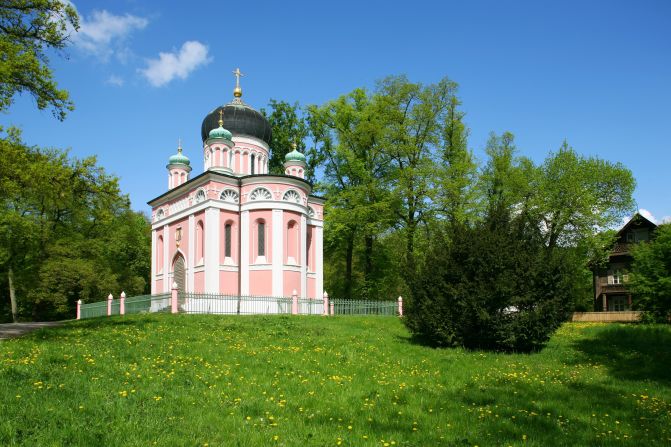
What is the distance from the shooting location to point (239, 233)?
28.6 meters

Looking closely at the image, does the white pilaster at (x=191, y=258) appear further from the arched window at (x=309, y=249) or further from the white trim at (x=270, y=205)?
the arched window at (x=309, y=249)

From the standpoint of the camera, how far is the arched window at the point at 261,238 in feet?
92.9

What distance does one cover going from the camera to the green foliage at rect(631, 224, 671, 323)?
23.2 metres

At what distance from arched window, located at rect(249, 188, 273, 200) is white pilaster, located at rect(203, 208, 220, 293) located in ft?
6.99

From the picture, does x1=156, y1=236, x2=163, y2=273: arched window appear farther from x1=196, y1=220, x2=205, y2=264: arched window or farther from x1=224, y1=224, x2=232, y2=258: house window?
x1=224, y1=224, x2=232, y2=258: house window

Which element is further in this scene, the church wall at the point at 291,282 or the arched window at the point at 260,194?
the arched window at the point at 260,194

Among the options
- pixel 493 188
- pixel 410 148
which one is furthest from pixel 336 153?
pixel 493 188

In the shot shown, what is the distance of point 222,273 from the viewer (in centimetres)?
2769

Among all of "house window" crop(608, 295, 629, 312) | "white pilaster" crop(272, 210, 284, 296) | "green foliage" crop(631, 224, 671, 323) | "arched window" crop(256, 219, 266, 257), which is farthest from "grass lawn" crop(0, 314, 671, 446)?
"house window" crop(608, 295, 629, 312)

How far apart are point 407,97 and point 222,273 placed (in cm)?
1517

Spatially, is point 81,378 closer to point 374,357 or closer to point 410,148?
point 374,357

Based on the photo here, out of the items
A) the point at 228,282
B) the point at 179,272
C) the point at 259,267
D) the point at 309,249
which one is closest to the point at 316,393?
the point at 259,267

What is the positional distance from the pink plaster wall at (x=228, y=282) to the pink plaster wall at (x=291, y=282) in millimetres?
2611

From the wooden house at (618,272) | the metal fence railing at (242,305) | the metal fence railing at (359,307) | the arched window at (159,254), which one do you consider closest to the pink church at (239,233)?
the arched window at (159,254)
